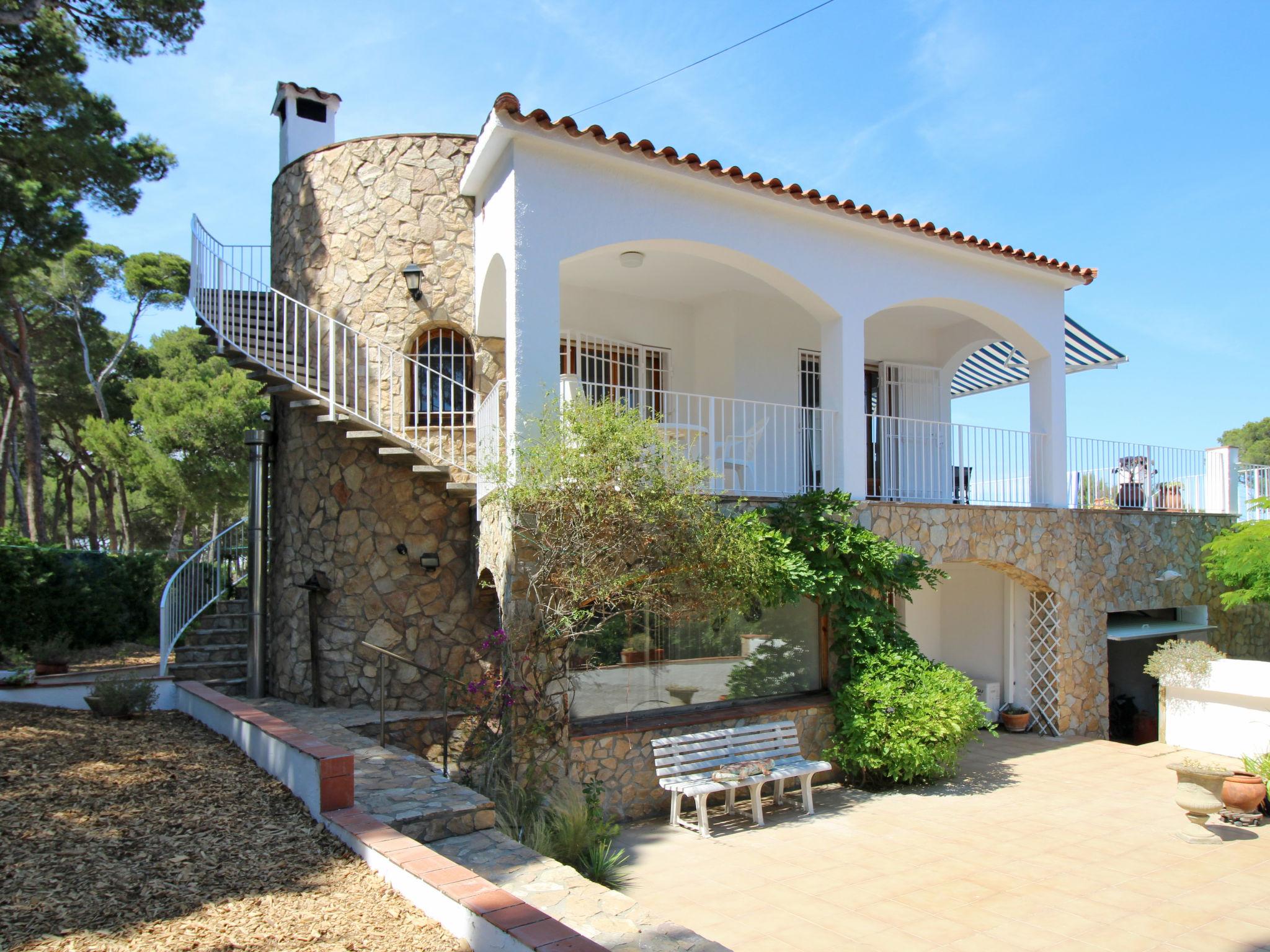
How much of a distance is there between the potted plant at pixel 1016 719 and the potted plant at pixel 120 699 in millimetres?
12224

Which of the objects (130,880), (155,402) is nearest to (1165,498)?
(130,880)

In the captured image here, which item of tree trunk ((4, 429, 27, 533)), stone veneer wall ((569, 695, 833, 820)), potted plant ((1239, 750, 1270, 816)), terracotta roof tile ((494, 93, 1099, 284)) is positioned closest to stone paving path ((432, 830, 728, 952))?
stone veneer wall ((569, 695, 833, 820))

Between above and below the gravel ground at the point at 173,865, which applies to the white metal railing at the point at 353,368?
above

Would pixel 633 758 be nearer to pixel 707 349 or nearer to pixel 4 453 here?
pixel 707 349

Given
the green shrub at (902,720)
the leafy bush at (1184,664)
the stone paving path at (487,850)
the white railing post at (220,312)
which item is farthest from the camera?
the leafy bush at (1184,664)

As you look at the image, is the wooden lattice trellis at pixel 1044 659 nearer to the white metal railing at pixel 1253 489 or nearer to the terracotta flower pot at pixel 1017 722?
the terracotta flower pot at pixel 1017 722

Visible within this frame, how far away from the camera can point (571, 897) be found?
5215 mm

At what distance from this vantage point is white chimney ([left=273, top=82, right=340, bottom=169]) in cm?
1319

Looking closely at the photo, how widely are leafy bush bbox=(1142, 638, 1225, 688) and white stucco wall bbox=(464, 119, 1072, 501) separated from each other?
284cm

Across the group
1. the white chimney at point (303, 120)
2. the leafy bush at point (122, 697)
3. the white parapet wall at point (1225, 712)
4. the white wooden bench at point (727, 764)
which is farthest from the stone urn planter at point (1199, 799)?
the white chimney at point (303, 120)

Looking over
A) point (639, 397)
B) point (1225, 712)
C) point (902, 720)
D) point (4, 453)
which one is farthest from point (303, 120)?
point (4, 453)

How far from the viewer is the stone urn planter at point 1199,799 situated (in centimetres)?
848

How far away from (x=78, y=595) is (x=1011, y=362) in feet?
62.9

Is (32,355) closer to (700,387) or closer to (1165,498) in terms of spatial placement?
(700,387)
